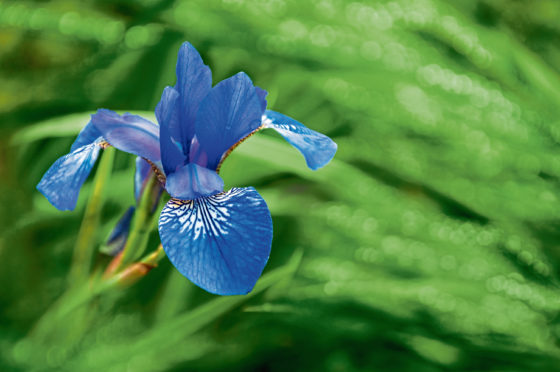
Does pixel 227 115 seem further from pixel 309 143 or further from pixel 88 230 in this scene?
pixel 88 230

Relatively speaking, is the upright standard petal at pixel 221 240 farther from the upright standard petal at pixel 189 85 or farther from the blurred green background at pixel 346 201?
the blurred green background at pixel 346 201

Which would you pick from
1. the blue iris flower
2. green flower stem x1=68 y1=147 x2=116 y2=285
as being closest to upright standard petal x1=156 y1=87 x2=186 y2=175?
the blue iris flower

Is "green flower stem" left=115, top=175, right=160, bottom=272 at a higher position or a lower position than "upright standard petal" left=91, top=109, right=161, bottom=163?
lower

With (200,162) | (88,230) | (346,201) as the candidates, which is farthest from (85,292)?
(346,201)

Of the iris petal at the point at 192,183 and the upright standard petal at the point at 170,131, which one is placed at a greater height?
the upright standard petal at the point at 170,131

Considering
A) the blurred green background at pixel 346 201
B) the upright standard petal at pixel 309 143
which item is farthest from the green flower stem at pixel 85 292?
the upright standard petal at pixel 309 143

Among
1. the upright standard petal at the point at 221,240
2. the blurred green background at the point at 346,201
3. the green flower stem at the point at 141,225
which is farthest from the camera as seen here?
the blurred green background at the point at 346,201

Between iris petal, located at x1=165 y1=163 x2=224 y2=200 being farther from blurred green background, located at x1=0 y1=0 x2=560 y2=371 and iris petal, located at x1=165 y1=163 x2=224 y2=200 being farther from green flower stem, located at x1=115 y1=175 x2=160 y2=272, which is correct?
blurred green background, located at x1=0 y1=0 x2=560 y2=371

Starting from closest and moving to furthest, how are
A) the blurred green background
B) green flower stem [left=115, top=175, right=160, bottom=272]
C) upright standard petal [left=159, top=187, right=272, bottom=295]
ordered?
upright standard petal [left=159, top=187, right=272, bottom=295], green flower stem [left=115, top=175, right=160, bottom=272], the blurred green background
